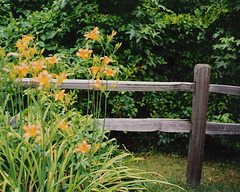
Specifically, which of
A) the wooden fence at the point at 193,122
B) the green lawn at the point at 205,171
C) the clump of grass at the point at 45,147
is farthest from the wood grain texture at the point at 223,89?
the clump of grass at the point at 45,147

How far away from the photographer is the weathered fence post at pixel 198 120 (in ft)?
9.89

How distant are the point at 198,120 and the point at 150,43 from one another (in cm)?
154

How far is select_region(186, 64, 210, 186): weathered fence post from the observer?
301cm

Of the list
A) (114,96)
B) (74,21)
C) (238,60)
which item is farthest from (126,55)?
(238,60)

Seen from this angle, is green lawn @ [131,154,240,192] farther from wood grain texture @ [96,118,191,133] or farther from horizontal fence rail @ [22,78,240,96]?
horizontal fence rail @ [22,78,240,96]

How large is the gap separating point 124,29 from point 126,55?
37 centimetres

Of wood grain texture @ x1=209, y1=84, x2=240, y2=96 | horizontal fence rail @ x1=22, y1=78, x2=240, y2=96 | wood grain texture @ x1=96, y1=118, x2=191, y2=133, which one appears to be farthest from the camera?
wood grain texture @ x1=209, y1=84, x2=240, y2=96

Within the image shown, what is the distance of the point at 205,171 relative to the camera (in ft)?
12.8

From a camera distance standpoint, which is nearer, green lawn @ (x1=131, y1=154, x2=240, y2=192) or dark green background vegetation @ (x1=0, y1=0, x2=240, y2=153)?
green lawn @ (x1=131, y1=154, x2=240, y2=192)

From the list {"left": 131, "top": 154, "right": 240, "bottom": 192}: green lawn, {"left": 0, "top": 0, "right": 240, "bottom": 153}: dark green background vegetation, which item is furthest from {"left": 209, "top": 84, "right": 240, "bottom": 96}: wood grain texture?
{"left": 131, "top": 154, "right": 240, "bottom": 192}: green lawn

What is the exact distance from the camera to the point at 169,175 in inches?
142

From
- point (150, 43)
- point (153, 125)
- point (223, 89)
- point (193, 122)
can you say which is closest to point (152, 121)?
point (153, 125)

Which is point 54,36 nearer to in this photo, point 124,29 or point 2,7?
point 124,29

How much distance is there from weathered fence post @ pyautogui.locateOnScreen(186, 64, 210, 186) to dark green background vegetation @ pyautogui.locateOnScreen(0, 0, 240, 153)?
108 cm
